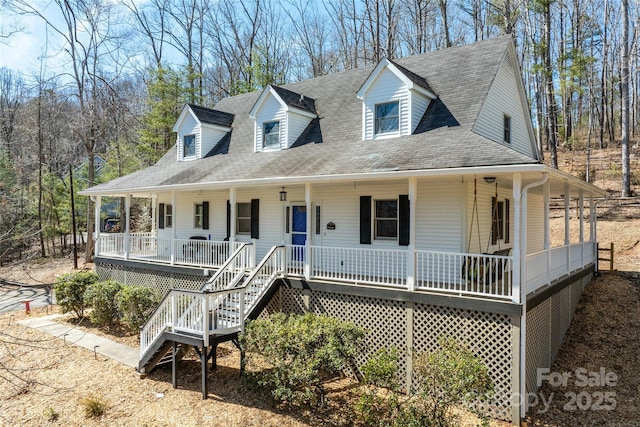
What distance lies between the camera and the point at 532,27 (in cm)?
2770

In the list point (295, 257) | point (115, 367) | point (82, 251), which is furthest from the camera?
point (82, 251)

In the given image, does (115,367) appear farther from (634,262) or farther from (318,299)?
(634,262)

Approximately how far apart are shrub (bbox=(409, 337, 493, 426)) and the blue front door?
267 inches

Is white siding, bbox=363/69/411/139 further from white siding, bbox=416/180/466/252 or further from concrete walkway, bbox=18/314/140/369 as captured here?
concrete walkway, bbox=18/314/140/369

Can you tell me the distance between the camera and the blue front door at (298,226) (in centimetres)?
1321

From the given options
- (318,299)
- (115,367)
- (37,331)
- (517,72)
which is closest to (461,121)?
(517,72)

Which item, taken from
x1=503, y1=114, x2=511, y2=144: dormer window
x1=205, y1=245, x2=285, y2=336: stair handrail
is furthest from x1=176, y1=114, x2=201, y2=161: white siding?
x1=503, y1=114, x2=511, y2=144: dormer window

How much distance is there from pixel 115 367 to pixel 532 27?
31.1m

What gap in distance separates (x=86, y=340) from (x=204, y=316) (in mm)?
5805

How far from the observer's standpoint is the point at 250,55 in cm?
3253

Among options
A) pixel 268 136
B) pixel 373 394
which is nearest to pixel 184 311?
pixel 373 394

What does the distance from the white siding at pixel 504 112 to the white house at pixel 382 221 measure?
0.31 ft

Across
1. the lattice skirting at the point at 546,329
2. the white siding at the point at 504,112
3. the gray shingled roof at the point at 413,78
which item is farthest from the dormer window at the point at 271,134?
the lattice skirting at the point at 546,329

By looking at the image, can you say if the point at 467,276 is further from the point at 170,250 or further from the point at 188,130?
the point at 188,130
